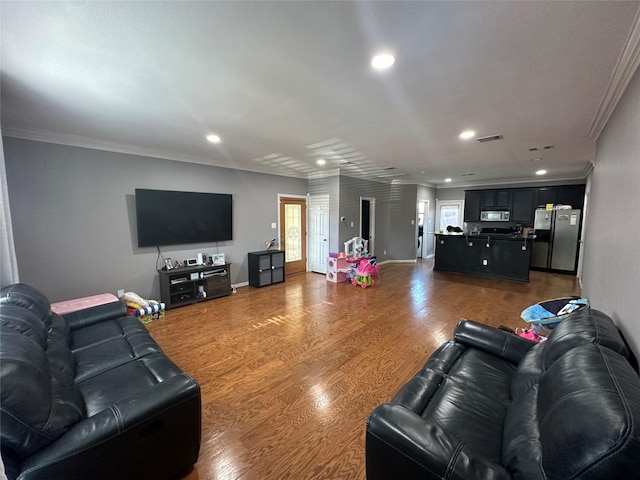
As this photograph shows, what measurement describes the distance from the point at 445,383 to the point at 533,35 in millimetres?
2124

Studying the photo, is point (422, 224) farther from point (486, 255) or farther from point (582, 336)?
point (582, 336)

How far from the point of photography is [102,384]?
1626 millimetres

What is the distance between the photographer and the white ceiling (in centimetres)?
136

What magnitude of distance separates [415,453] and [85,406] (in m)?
1.73

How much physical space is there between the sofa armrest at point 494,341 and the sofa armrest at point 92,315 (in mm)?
3217

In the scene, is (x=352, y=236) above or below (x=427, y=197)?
below

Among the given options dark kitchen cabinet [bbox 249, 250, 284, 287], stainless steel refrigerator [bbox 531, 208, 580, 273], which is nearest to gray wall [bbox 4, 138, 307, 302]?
dark kitchen cabinet [bbox 249, 250, 284, 287]

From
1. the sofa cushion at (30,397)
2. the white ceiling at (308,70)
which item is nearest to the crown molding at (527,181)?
the white ceiling at (308,70)

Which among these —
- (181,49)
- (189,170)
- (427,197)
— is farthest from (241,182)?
(427,197)

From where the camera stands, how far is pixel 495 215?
7684 mm

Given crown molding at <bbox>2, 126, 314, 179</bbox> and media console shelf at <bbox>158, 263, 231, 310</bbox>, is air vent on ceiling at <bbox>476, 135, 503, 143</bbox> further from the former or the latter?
media console shelf at <bbox>158, 263, 231, 310</bbox>

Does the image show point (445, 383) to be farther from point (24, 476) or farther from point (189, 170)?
point (189, 170)

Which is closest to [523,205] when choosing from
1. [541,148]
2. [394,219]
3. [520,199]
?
[520,199]

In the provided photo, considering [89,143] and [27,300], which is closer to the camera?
[27,300]
